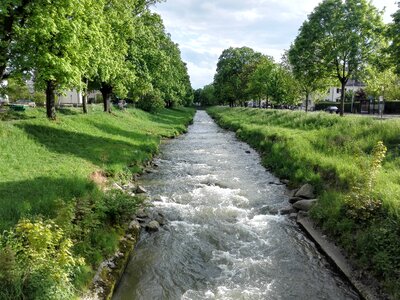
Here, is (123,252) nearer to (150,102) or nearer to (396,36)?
(396,36)

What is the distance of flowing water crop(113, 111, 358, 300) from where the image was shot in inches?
364

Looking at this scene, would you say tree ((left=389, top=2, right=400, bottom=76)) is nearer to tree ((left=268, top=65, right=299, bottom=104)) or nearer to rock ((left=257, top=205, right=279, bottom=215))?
rock ((left=257, top=205, right=279, bottom=215))

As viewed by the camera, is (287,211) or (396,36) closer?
(287,211)

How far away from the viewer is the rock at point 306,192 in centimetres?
1586

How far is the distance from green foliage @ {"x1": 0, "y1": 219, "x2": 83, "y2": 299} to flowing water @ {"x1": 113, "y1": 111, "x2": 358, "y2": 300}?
231cm

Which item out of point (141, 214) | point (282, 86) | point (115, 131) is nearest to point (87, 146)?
point (115, 131)

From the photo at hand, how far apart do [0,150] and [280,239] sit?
514 inches

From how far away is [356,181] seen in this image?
13461mm

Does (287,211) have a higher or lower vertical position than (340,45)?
lower

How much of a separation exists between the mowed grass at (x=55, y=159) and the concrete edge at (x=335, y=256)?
27.4ft

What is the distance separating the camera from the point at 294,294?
9.07 m

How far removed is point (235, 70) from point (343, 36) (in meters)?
69.6

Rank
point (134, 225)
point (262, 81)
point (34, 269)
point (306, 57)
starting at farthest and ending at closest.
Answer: point (262, 81)
point (306, 57)
point (134, 225)
point (34, 269)

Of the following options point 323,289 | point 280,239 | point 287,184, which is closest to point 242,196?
point 287,184
